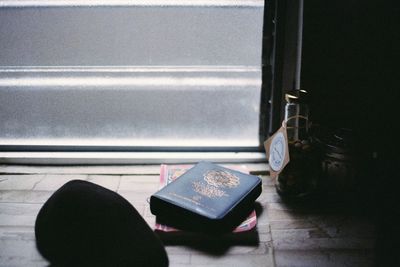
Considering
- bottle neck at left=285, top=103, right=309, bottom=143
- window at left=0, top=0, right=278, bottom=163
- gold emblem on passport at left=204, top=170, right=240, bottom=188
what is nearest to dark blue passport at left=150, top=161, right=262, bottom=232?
gold emblem on passport at left=204, top=170, right=240, bottom=188

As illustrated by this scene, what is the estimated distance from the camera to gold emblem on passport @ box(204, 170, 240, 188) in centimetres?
93

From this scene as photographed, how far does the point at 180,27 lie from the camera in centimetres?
110

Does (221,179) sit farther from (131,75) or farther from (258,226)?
(131,75)

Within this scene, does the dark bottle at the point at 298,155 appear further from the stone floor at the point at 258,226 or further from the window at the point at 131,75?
the window at the point at 131,75

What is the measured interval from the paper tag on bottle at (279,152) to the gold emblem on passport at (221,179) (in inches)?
3.4

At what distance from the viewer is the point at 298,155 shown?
938 millimetres

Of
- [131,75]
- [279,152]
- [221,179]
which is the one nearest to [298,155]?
[279,152]

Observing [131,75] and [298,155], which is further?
[131,75]

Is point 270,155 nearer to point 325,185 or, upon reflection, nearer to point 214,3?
point 325,185

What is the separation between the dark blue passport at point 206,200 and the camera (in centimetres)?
84

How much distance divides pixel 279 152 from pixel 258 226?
16cm

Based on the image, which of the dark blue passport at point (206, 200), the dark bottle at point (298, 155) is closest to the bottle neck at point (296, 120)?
the dark bottle at point (298, 155)

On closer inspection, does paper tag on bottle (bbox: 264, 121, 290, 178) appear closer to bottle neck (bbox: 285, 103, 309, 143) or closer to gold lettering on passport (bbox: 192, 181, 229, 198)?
bottle neck (bbox: 285, 103, 309, 143)

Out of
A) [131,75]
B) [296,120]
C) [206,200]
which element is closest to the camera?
[206,200]
